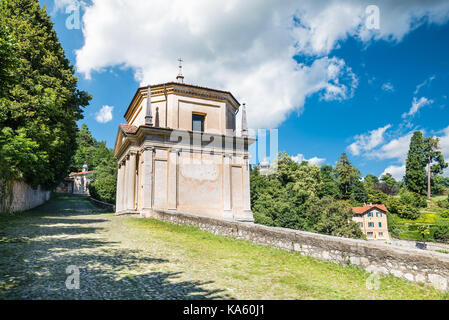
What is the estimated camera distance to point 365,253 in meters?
5.60

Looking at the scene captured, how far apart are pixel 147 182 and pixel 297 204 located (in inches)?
1613

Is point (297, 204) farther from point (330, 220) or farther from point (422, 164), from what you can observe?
point (422, 164)

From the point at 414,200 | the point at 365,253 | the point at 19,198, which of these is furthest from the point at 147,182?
the point at 414,200

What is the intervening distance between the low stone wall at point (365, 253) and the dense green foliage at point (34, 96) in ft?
39.7

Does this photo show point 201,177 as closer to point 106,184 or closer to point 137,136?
point 137,136

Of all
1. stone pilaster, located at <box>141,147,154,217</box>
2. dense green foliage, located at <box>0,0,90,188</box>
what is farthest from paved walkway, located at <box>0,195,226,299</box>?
stone pilaster, located at <box>141,147,154,217</box>

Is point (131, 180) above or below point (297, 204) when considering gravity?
above

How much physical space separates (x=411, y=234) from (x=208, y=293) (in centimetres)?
6587

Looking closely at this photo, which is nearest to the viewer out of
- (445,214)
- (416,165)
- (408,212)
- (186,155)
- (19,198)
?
(19,198)

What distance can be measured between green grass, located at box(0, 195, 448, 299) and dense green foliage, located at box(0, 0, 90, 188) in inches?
311

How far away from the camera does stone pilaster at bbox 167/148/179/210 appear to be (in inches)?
731

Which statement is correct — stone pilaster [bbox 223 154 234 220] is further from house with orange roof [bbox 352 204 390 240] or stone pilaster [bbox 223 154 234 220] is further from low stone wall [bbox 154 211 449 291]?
house with orange roof [bbox 352 204 390 240]

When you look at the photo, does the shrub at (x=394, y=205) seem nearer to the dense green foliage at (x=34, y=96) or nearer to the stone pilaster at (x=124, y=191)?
the stone pilaster at (x=124, y=191)
